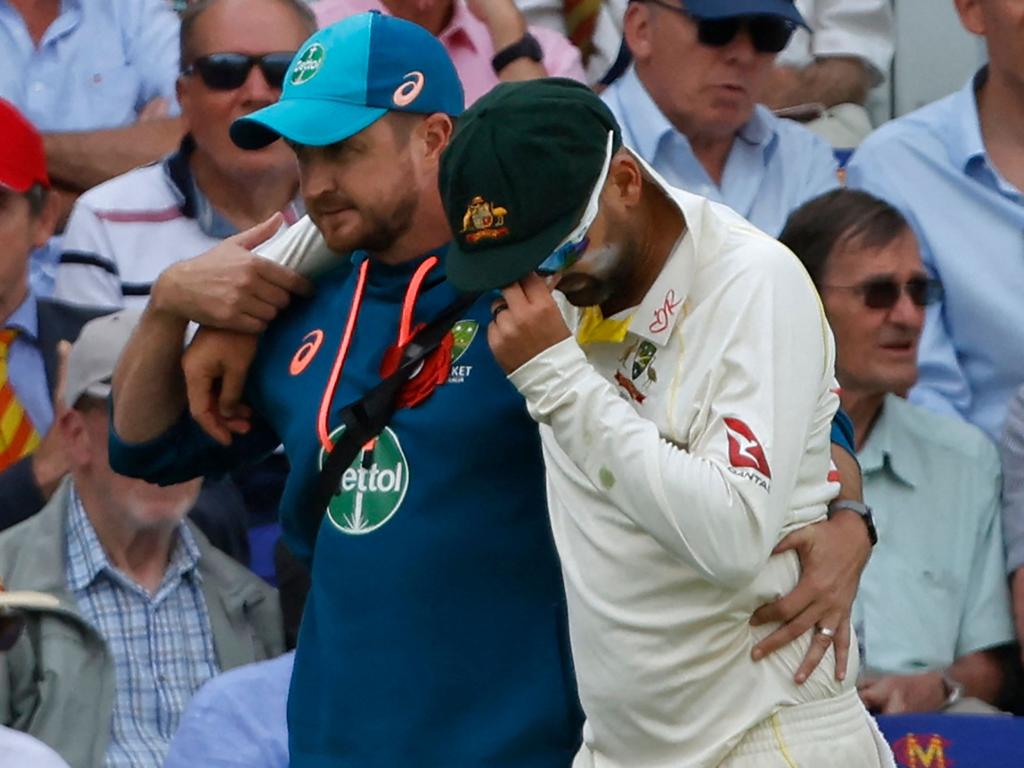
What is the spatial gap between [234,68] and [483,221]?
116 inches

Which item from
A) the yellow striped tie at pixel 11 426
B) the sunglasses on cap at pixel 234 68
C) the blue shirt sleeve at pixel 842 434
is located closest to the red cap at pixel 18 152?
the yellow striped tie at pixel 11 426

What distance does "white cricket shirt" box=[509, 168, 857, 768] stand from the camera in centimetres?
242

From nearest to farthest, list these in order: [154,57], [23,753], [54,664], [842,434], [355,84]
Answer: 1. [355,84]
2. [842,434]
3. [23,753]
4. [54,664]
5. [154,57]

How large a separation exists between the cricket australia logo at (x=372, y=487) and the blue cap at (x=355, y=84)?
454mm

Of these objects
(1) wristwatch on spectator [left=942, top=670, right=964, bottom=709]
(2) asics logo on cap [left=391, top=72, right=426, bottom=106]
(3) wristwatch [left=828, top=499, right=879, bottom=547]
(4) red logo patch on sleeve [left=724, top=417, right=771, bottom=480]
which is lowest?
(1) wristwatch on spectator [left=942, top=670, right=964, bottom=709]

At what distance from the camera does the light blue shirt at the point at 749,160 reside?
5.29 m

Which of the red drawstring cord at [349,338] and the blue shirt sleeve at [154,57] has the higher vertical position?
the red drawstring cord at [349,338]

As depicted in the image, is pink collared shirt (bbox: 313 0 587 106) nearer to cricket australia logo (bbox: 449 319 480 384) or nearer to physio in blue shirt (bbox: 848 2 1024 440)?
physio in blue shirt (bbox: 848 2 1024 440)

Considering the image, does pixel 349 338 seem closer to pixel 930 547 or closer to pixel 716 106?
pixel 930 547

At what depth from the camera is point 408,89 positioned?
2.99 meters

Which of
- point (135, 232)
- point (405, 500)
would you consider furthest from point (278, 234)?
point (135, 232)

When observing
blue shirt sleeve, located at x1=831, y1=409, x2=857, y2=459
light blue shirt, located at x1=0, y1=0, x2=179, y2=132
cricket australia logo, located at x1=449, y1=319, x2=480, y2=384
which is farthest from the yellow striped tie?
blue shirt sleeve, located at x1=831, y1=409, x2=857, y2=459

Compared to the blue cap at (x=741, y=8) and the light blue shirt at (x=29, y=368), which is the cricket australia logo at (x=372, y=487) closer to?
the light blue shirt at (x=29, y=368)

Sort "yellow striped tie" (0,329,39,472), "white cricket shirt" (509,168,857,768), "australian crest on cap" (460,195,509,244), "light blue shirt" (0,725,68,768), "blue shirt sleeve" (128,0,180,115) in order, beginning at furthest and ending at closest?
"blue shirt sleeve" (128,0,180,115) → "yellow striped tie" (0,329,39,472) → "light blue shirt" (0,725,68,768) → "australian crest on cap" (460,195,509,244) → "white cricket shirt" (509,168,857,768)
